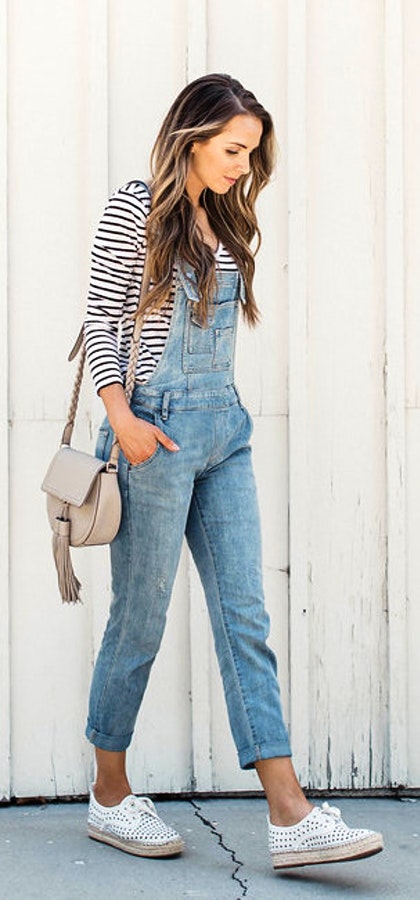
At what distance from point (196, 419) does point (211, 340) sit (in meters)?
0.17

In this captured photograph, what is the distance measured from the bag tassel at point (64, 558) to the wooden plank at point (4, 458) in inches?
21.3

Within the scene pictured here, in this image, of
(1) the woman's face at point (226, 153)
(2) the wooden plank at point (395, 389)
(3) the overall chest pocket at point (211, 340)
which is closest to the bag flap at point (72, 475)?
(3) the overall chest pocket at point (211, 340)

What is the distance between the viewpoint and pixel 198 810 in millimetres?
3758

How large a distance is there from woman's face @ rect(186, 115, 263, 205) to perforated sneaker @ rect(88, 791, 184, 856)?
138 cm

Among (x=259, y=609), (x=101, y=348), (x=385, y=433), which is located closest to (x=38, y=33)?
(x=101, y=348)

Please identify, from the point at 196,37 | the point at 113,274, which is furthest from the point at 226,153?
the point at 196,37

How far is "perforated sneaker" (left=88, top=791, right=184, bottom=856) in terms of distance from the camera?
10.9 feet

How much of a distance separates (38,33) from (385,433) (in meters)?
1.34

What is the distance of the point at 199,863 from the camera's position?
3.31 meters

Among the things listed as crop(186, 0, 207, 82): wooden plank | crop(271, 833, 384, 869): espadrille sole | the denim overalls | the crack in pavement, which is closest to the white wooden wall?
crop(186, 0, 207, 82): wooden plank

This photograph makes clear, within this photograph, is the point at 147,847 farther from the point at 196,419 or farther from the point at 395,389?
the point at 395,389

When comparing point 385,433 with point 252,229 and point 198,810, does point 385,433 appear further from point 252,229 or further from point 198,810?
point 198,810

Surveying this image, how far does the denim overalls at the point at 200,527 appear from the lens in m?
3.13

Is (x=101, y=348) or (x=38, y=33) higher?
(x=38, y=33)
